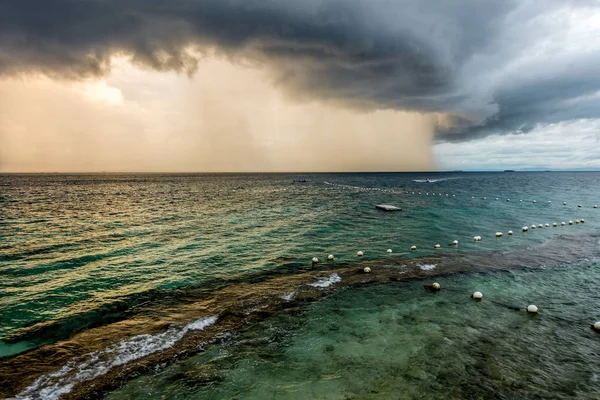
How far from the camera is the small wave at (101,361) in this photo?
1019 cm

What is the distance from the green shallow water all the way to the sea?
7 cm

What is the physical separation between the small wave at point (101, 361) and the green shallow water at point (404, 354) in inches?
68.9

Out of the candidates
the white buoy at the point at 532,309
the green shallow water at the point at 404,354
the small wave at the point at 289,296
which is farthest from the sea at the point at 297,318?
the white buoy at the point at 532,309

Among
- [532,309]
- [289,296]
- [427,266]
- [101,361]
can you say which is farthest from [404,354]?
[427,266]

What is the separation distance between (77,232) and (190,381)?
114 ft

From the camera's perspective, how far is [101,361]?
11898 mm

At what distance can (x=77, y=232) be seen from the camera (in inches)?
1430

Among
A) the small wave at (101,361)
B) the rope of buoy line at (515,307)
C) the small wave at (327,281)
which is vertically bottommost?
the rope of buoy line at (515,307)

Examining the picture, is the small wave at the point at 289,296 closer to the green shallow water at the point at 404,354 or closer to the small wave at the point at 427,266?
the green shallow water at the point at 404,354

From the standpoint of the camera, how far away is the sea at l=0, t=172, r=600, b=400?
10.8 metres

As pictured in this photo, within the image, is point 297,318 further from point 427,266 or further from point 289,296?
point 427,266

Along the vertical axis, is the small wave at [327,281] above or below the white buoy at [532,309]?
above

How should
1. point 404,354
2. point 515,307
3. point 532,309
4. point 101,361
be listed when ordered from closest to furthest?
point 101,361 < point 404,354 < point 532,309 < point 515,307

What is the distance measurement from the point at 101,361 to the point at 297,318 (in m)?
8.74
